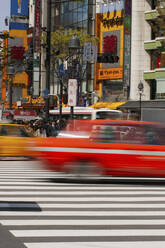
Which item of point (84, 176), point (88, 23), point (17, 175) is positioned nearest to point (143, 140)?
point (84, 176)

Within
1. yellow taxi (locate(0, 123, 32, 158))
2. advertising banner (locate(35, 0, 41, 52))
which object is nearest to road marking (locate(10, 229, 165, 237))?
yellow taxi (locate(0, 123, 32, 158))

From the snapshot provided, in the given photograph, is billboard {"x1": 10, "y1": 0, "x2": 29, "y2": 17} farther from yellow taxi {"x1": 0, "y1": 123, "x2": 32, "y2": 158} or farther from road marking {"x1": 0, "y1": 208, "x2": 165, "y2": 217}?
road marking {"x1": 0, "y1": 208, "x2": 165, "y2": 217}

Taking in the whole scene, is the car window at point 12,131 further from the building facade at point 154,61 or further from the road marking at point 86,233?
the building facade at point 154,61

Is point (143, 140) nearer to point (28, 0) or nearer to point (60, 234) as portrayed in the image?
point (60, 234)

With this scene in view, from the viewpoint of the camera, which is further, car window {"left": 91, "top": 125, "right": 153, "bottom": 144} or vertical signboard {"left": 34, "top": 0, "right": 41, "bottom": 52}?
vertical signboard {"left": 34, "top": 0, "right": 41, "bottom": 52}

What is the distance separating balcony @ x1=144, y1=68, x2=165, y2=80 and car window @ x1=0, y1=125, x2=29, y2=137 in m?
34.3

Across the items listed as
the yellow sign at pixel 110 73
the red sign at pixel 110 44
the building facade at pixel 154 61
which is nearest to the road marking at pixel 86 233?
the building facade at pixel 154 61

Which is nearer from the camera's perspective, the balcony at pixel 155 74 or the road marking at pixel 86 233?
the road marking at pixel 86 233

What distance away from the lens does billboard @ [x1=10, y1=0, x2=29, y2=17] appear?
399ft

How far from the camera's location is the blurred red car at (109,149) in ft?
45.8

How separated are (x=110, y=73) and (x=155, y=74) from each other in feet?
40.4

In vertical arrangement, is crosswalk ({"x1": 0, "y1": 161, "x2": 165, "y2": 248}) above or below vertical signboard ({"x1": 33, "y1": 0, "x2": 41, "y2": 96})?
below

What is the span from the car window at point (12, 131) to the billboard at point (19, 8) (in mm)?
101608

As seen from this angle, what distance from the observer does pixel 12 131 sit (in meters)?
22.2
